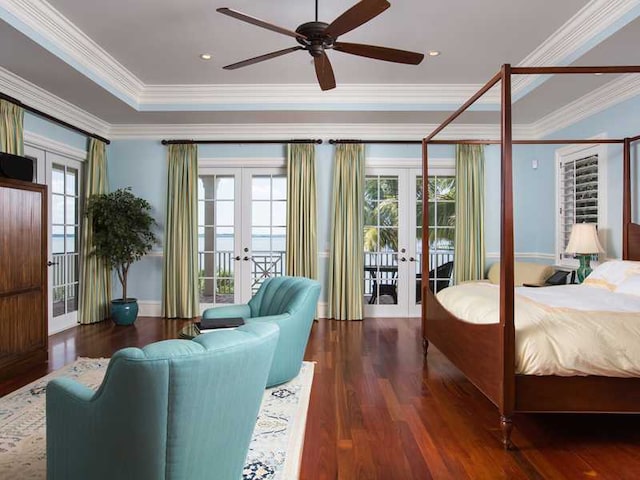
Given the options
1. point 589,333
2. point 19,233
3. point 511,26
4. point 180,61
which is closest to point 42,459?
point 19,233

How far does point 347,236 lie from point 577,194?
2.75m

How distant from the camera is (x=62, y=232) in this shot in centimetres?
539

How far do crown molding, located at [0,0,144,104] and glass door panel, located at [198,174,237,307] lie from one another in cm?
155

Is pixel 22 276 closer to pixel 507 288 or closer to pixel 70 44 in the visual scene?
pixel 70 44

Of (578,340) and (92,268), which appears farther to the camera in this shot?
(92,268)

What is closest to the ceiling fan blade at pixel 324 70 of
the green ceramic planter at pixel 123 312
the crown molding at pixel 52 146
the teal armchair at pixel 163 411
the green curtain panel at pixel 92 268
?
the teal armchair at pixel 163 411

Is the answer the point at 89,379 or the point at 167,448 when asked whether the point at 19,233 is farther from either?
the point at 167,448

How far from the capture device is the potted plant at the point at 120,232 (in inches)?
215

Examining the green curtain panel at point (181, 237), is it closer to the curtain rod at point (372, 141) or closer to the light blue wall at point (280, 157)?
the light blue wall at point (280, 157)

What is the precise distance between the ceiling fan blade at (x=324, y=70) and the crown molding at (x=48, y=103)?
297cm

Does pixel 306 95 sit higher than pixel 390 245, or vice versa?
pixel 306 95

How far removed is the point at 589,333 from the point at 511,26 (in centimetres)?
268

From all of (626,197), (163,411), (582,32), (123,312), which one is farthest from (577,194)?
(123,312)

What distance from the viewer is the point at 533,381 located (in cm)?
244
